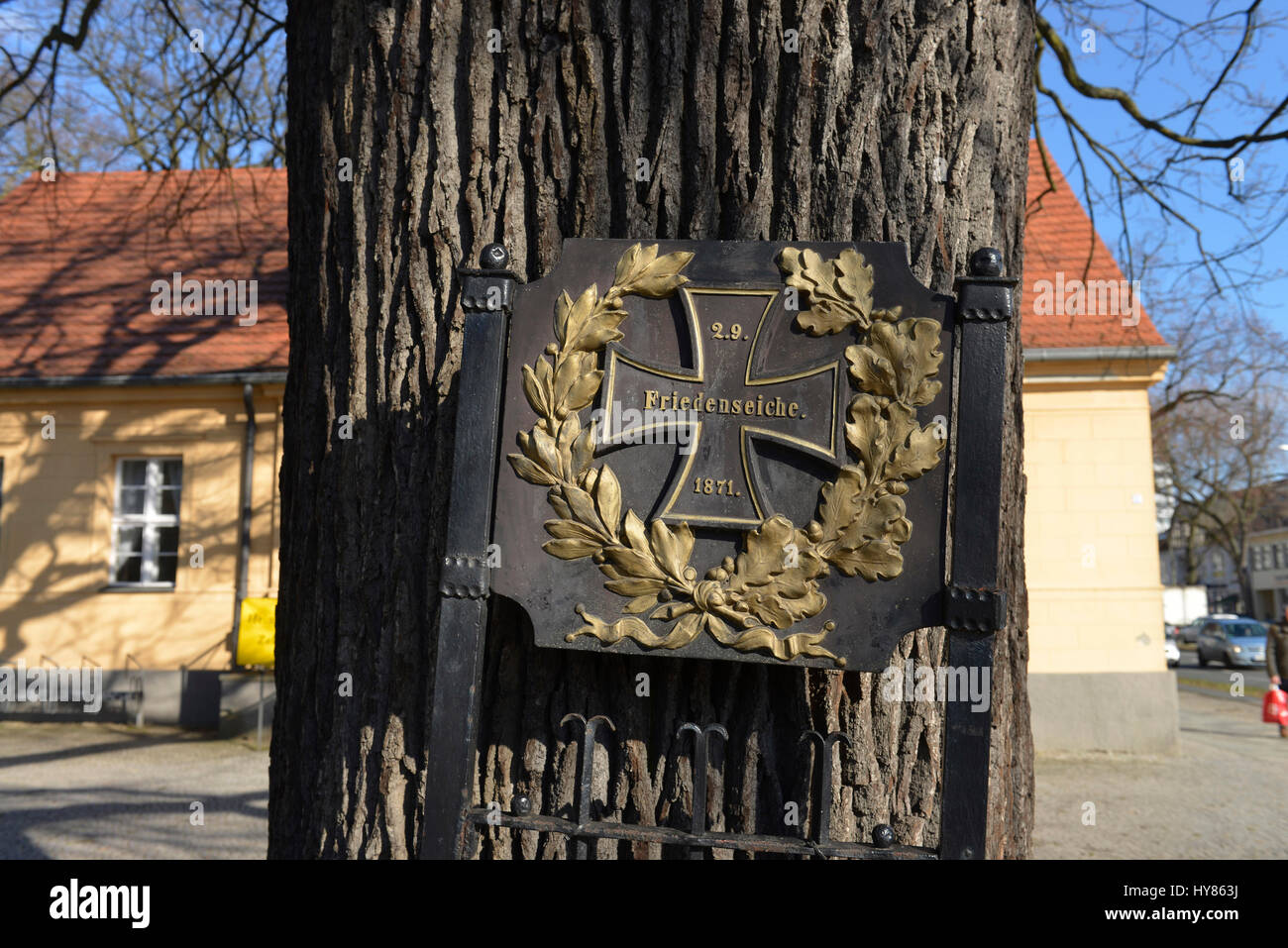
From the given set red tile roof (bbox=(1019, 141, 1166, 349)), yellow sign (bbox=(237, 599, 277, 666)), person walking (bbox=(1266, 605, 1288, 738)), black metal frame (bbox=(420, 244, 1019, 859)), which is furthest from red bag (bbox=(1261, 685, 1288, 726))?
black metal frame (bbox=(420, 244, 1019, 859))

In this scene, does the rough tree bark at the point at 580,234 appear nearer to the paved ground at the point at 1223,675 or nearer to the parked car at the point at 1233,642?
the paved ground at the point at 1223,675

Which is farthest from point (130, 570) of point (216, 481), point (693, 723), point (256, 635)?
point (693, 723)

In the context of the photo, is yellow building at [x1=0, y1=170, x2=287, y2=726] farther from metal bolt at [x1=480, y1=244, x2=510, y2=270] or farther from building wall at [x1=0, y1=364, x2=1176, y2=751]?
metal bolt at [x1=480, y1=244, x2=510, y2=270]

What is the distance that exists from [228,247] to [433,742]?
13038 millimetres

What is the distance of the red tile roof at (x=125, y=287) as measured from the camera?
480 inches

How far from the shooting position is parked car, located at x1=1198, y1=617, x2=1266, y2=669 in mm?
28625

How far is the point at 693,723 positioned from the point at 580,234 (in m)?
1.07

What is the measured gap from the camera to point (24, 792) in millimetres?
8320

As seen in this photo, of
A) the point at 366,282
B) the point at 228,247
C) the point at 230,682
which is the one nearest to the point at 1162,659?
the point at 230,682

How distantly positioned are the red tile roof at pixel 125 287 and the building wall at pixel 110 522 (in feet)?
1.24

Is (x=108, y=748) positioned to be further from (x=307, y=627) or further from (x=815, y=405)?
(x=815, y=405)

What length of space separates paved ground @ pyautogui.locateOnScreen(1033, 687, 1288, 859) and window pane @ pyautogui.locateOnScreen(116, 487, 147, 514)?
10349 mm

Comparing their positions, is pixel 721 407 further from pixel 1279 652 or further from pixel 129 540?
pixel 1279 652

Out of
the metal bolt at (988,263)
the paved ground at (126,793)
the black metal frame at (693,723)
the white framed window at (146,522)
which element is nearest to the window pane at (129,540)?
the white framed window at (146,522)
